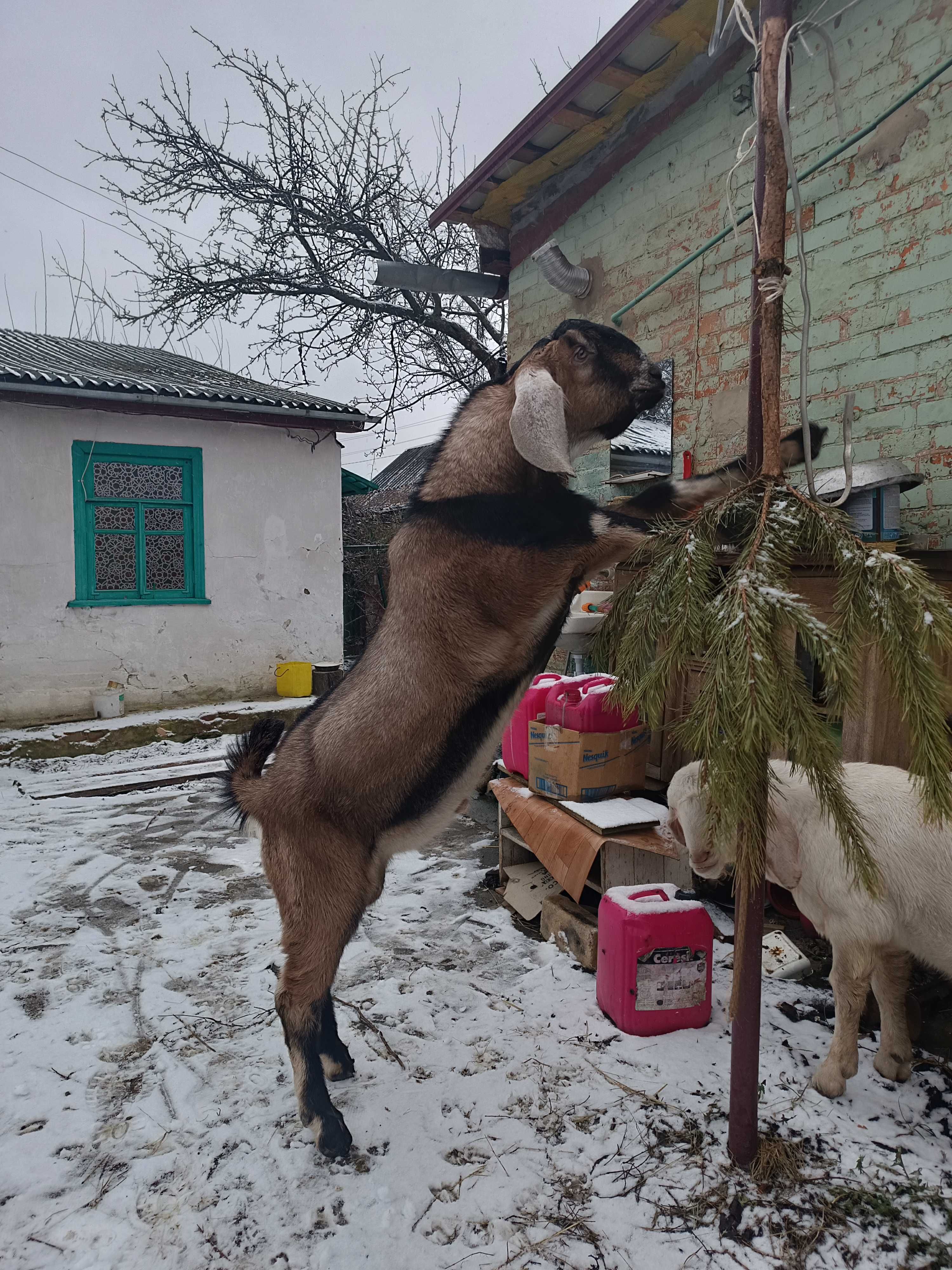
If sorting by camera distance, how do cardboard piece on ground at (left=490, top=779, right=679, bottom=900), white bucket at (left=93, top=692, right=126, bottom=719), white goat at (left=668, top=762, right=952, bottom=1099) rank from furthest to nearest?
1. white bucket at (left=93, top=692, right=126, bottom=719)
2. cardboard piece on ground at (left=490, top=779, right=679, bottom=900)
3. white goat at (left=668, top=762, right=952, bottom=1099)

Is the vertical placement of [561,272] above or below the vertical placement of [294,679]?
above

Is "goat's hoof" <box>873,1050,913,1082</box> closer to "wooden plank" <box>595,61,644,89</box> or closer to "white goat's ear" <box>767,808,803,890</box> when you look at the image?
"white goat's ear" <box>767,808,803,890</box>

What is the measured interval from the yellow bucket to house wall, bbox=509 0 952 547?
5666mm

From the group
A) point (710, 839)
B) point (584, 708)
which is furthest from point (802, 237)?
point (584, 708)

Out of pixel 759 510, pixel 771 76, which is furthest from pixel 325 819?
pixel 771 76

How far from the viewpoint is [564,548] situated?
1976mm

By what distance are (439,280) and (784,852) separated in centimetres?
652

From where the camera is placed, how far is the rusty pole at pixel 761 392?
1855mm

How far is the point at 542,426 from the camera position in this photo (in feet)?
6.27

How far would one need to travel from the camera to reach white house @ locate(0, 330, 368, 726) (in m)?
7.52

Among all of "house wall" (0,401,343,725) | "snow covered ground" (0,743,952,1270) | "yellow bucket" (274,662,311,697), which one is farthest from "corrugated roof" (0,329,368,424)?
"snow covered ground" (0,743,952,1270)

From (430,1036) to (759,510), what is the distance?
2.41m

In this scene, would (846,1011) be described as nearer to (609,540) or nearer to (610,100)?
(609,540)

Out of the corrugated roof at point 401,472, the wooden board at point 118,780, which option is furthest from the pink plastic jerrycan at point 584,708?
the corrugated roof at point 401,472
